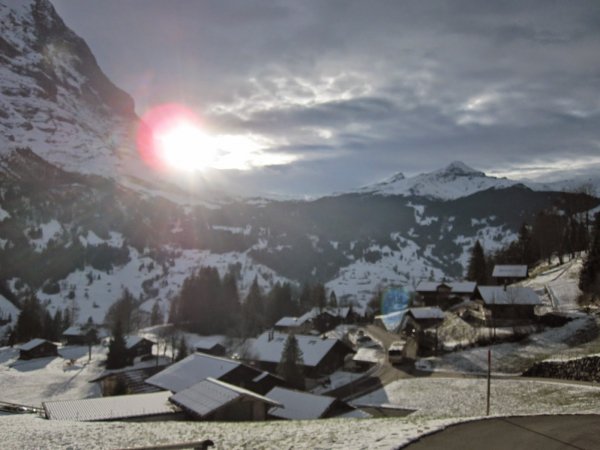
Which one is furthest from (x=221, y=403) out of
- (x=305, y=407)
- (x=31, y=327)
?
(x=31, y=327)

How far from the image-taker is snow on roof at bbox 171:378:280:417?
29.6 m

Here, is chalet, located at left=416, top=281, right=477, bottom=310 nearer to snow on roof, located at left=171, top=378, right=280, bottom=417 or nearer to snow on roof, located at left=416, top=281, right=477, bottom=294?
snow on roof, located at left=416, top=281, right=477, bottom=294

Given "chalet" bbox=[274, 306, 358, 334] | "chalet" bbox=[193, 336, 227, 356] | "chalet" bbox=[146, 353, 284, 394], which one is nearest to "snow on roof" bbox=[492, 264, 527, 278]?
"chalet" bbox=[274, 306, 358, 334]

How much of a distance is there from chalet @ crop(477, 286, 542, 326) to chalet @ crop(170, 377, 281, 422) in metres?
47.1

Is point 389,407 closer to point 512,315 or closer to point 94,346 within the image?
point 512,315

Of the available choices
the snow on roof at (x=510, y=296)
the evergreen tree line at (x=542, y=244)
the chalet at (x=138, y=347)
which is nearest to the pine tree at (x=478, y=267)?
the evergreen tree line at (x=542, y=244)

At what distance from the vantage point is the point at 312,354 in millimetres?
70812

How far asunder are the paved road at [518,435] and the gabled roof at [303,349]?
171 feet

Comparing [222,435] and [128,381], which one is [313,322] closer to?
[128,381]

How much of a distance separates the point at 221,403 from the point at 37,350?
92.4 metres

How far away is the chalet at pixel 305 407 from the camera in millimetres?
35250

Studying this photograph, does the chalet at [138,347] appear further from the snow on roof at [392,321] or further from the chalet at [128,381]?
the snow on roof at [392,321]

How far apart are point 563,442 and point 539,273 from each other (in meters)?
86.6

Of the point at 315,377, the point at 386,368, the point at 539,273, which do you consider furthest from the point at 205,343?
the point at 539,273
